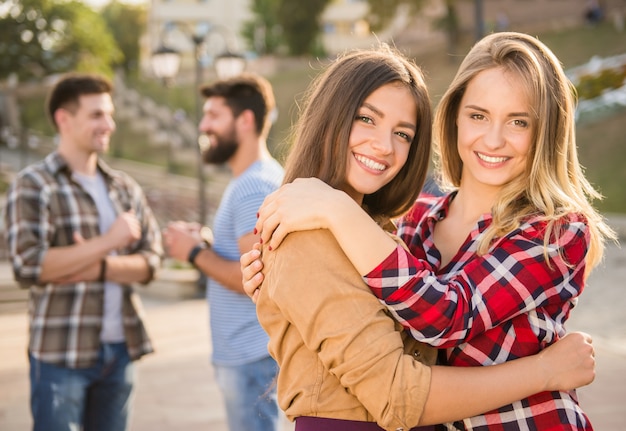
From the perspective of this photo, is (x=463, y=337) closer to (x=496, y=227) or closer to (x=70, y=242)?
(x=496, y=227)

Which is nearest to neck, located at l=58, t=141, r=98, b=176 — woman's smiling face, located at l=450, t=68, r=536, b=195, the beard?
the beard

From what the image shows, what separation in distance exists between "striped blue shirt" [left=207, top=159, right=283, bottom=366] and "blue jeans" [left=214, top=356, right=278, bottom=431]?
0.05 meters

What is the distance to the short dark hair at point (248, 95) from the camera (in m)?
4.11

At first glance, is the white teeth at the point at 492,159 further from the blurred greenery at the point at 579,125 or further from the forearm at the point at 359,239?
the blurred greenery at the point at 579,125

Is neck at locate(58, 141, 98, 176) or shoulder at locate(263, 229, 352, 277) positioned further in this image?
neck at locate(58, 141, 98, 176)

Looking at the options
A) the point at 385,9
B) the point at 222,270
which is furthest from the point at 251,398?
the point at 385,9

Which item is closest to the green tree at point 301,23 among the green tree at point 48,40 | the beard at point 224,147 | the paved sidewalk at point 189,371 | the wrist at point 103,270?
the green tree at point 48,40

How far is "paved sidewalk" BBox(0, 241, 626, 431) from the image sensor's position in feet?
19.0

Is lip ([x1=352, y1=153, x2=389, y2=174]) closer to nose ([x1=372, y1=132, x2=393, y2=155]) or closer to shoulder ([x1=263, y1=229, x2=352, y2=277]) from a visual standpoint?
nose ([x1=372, y1=132, x2=393, y2=155])

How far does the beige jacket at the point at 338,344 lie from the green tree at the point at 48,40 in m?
33.7

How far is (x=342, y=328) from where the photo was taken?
1854mm

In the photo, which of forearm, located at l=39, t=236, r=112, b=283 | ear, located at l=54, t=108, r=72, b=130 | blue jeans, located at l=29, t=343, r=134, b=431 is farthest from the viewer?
ear, located at l=54, t=108, r=72, b=130

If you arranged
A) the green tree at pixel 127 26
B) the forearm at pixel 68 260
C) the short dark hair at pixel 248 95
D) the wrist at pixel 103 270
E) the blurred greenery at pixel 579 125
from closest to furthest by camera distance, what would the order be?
the forearm at pixel 68 260
the wrist at pixel 103 270
the short dark hair at pixel 248 95
the blurred greenery at pixel 579 125
the green tree at pixel 127 26

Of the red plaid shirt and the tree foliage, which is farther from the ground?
the tree foliage
